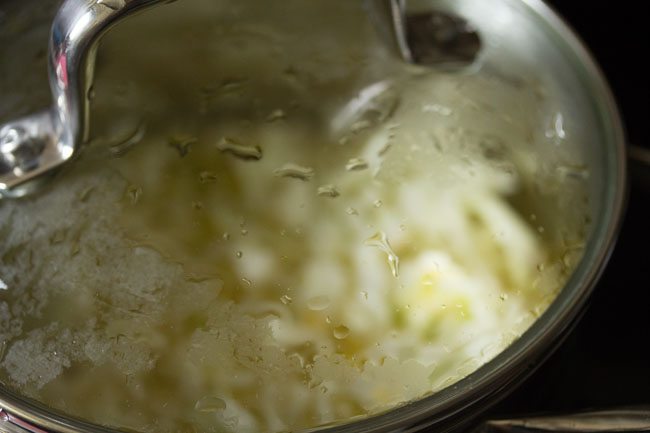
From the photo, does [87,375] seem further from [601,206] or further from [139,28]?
[601,206]

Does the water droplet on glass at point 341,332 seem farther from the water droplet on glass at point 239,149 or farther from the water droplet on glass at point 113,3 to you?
the water droplet on glass at point 113,3

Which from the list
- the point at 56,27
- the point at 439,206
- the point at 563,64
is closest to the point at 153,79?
the point at 56,27

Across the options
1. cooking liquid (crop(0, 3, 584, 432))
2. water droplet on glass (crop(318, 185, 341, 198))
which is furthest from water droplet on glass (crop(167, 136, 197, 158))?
water droplet on glass (crop(318, 185, 341, 198))

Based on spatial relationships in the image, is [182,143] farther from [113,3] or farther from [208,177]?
[113,3]

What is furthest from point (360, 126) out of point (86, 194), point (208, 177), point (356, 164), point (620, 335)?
point (620, 335)

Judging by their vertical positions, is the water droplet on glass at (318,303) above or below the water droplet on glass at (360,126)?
below

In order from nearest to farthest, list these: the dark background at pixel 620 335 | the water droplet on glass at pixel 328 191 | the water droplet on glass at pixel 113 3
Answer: the water droplet on glass at pixel 113 3, the water droplet on glass at pixel 328 191, the dark background at pixel 620 335

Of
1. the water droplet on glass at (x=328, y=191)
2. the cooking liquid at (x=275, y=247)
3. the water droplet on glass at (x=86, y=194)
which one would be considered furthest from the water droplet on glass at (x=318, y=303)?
the water droplet on glass at (x=86, y=194)
